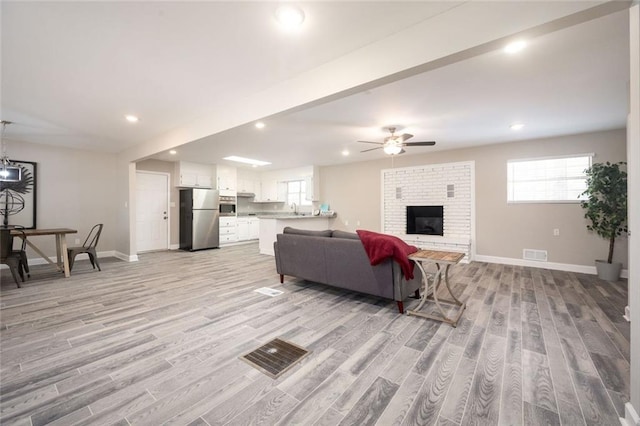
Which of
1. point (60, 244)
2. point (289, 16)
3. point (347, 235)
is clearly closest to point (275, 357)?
Answer: point (347, 235)

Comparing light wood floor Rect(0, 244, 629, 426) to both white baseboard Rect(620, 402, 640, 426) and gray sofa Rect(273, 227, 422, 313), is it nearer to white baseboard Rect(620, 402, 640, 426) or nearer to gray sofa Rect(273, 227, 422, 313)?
white baseboard Rect(620, 402, 640, 426)

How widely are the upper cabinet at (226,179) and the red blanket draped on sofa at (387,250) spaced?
6218mm

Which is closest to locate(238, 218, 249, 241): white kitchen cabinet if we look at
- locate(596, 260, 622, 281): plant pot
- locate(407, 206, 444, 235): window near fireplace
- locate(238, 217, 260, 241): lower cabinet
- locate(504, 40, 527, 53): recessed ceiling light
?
locate(238, 217, 260, 241): lower cabinet

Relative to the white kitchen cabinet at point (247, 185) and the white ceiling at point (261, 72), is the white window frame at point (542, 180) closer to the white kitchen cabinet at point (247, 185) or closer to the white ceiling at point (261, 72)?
the white ceiling at point (261, 72)

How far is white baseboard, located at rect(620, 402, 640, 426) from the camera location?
130 cm

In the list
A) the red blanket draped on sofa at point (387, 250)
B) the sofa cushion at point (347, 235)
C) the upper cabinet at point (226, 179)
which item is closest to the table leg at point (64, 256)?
the upper cabinet at point (226, 179)

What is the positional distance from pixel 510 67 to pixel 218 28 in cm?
268

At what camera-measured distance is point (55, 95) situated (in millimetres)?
3047

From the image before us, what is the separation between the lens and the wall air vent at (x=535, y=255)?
4939mm

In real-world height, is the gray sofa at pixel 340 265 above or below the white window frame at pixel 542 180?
below

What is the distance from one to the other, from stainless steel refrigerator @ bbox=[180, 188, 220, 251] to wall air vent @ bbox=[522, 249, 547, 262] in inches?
295

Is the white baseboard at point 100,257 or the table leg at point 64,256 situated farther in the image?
the white baseboard at point 100,257

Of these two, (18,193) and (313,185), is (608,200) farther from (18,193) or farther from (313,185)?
(18,193)

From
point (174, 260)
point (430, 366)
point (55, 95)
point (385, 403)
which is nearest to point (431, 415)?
point (385, 403)
